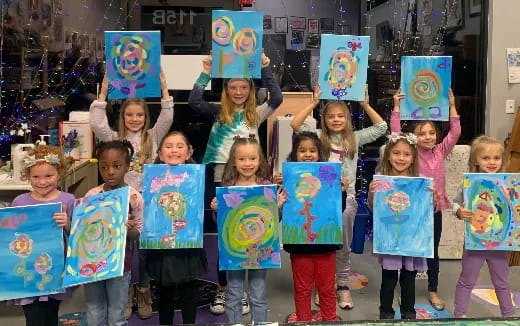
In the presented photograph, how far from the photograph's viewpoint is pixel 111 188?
2.44 metres

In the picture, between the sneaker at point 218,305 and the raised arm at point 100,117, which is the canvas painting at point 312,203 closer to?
the sneaker at point 218,305

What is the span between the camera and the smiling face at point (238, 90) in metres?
2.92

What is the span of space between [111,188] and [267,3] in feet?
8.81

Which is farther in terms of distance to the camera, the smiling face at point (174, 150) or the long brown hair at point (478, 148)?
the long brown hair at point (478, 148)

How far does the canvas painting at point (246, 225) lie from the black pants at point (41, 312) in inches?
28.3

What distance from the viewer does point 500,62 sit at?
4422mm

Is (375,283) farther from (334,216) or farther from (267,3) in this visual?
(267,3)

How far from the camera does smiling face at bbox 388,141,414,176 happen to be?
2.70 meters

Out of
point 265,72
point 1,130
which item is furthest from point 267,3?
point 1,130

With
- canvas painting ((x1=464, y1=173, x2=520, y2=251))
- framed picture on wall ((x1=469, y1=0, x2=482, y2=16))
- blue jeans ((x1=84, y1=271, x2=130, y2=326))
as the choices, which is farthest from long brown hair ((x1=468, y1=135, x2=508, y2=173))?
framed picture on wall ((x1=469, y1=0, x2=482, y2=16))

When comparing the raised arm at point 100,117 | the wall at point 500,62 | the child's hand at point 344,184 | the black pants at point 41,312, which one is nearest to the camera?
the black pants at point 41,312

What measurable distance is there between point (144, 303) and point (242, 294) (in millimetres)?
865

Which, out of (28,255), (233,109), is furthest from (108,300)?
(233,109)

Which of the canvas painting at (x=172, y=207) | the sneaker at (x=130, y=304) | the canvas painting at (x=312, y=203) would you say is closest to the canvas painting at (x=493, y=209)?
the canvas painting at (x=312, y=203)
